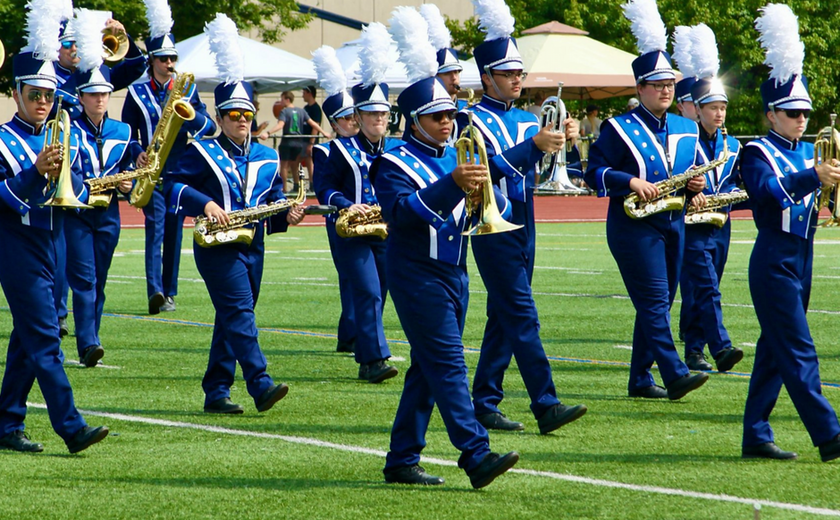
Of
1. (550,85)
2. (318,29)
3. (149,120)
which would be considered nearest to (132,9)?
(550,85)

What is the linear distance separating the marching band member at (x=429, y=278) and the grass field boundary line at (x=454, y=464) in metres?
0.49

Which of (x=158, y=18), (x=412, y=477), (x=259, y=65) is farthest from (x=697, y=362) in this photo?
(x=259, y=65)

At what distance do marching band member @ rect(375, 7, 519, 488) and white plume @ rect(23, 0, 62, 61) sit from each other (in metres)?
1.83

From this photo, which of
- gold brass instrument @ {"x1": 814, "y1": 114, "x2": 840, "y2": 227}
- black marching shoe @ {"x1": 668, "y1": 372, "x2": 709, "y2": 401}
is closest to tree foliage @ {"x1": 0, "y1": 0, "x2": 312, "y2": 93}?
black marching shoe @ {"x1": 668, "y1": 372, "x2": 709, "y2": 401}

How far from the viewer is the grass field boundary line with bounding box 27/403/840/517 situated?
5359mm

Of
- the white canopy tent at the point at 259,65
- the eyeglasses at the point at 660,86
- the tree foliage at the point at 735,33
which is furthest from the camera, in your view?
the tree foliage at the point at 735,33

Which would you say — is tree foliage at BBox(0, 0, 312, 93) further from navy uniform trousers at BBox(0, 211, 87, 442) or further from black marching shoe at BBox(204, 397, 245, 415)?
navy uniform trousers at BBox(0, 211, 87, 442)

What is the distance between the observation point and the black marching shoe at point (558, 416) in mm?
6680

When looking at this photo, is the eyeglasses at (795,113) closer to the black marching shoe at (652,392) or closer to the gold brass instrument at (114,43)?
the black marching shoe at (652,392)

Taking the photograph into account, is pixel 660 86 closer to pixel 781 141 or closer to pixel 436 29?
pixel 436 29

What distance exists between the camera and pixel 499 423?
23.4 feet

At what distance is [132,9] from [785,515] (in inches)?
1044

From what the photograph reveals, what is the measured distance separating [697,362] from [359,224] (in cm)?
251

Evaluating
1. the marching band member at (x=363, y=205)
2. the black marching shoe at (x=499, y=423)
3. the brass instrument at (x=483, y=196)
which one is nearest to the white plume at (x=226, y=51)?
the marching band member at (x=363, y=205)
